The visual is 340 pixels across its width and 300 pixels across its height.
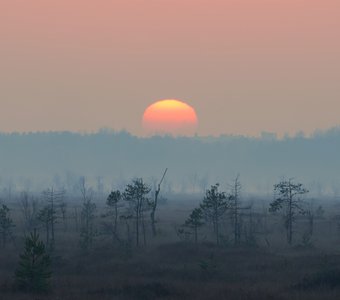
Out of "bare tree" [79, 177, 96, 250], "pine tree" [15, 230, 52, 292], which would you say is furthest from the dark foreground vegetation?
"bare tree" [79, 177, 96, 250]

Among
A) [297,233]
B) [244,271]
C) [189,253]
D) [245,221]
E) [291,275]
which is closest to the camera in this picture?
[291,275]

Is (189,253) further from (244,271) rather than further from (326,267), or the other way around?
(326,267)

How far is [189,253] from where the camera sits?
62.7 meters

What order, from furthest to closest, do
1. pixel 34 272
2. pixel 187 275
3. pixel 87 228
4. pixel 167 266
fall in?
pixel 87 228 → pixel 167 266 → pixel 187 275 → pixel 34 272

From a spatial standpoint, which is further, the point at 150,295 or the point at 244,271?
the point at 244,271

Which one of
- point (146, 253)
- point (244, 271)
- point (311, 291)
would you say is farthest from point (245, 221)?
point (311, 291)

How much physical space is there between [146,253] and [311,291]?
973 inches

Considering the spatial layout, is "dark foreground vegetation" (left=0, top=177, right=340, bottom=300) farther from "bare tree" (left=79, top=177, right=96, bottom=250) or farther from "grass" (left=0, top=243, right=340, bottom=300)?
"bare tree" (left=79, top=177, right=96, bottom=250)

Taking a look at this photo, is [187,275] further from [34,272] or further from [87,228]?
[87,228]

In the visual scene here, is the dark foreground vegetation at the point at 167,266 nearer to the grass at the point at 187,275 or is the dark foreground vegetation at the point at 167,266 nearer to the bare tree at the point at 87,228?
the grass at the point at 187,275

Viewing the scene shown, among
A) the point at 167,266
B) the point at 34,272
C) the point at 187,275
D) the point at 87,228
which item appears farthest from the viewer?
the point at 87,228

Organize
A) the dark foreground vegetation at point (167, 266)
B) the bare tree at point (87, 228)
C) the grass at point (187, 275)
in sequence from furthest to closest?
the bare tree at point (87, 228) → the grass at point (187, 275) → the dark foreground vegetation at point (167, 266)

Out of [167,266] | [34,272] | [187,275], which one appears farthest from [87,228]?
[34,272]

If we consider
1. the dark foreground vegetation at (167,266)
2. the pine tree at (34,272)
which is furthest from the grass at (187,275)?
the pine tree at (34,272)
